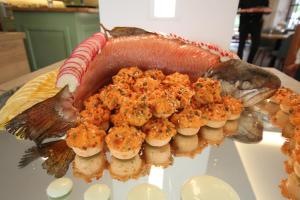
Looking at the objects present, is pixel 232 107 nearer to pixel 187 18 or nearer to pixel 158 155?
pixel 158 155

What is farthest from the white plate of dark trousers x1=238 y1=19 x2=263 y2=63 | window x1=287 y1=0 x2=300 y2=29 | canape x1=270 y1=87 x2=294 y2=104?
window x1=287 y1=0 x2=300 y2=29

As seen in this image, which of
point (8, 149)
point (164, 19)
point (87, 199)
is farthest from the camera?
point (164, 19)

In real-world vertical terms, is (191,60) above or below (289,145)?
above

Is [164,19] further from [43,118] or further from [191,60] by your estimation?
[43,118]

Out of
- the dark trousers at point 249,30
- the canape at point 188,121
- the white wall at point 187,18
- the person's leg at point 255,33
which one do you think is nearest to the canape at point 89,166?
the canape at point 188,121

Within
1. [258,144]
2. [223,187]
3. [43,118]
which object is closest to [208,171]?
[223,187]

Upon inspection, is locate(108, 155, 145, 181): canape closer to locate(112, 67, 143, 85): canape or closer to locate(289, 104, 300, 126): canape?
locate(112, 67, 143, 85): canape
